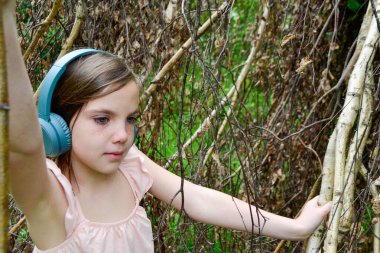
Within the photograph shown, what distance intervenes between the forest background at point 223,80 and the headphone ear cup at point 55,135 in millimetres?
770

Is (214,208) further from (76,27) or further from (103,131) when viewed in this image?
(76,27)

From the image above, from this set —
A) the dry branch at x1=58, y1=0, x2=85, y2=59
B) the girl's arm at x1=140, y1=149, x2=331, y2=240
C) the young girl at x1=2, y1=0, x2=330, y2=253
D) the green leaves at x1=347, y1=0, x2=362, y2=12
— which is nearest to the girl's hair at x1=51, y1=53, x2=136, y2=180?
the young girl at x1=2, y1=0, x2=330, y2=253

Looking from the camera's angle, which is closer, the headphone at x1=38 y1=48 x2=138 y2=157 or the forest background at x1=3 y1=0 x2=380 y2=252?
the headphone at x1=38 y1=48 x2=138 y2=157

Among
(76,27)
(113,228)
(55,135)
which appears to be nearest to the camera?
(55,135)

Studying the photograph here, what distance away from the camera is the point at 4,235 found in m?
0.64

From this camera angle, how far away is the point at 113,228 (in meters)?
1.68

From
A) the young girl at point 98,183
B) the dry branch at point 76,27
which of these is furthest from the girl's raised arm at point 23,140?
the dry branch at point 76,27

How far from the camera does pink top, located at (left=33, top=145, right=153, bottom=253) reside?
1583 mm

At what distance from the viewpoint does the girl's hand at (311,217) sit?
6.24 feet

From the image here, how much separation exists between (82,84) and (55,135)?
0.14 m

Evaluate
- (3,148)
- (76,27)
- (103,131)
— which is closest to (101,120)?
(103,131)

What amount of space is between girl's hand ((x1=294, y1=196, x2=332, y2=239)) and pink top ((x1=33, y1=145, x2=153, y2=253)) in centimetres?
44

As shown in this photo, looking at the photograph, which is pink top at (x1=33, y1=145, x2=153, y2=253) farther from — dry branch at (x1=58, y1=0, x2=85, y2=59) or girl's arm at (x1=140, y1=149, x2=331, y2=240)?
dry branch at (x1=58, y1=0, x2=85, y2=59)

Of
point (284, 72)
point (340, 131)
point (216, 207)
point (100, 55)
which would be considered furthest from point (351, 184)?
point (284, 72)
